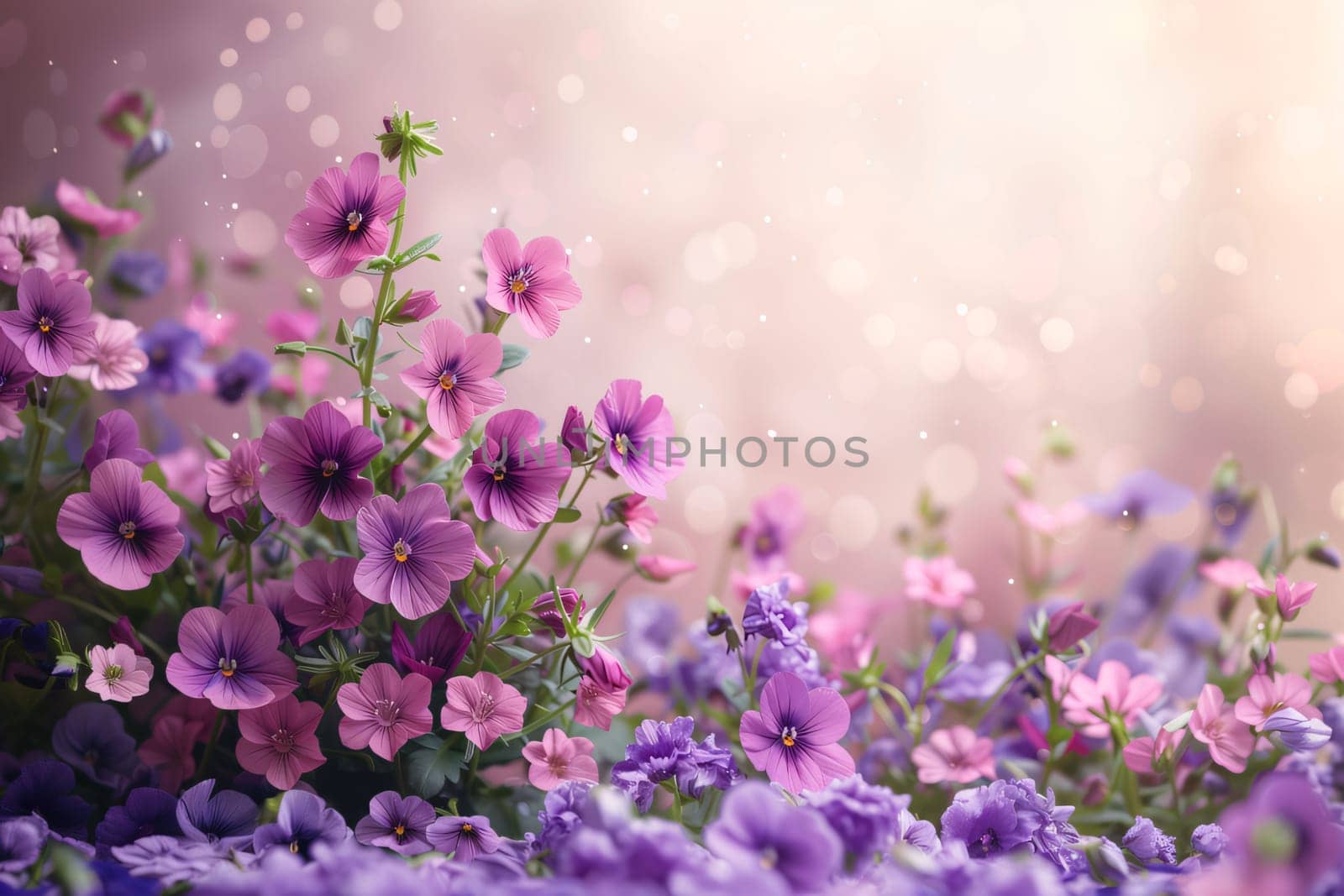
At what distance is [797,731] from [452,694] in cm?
20

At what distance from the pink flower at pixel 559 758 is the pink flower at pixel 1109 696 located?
336 mm

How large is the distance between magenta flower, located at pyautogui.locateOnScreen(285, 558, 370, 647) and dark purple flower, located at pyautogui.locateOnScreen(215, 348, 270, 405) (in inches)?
12.8

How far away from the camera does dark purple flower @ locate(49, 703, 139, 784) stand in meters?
0.54

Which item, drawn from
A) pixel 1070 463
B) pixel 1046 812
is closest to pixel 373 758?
pixel 1046 812

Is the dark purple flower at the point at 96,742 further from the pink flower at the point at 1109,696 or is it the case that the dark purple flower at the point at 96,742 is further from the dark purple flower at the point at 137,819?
the pink flower at the point at 1109,696

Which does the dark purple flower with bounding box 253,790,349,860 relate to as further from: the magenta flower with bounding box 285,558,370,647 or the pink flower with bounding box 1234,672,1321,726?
the pink flower with bounding box 1234,672,1321,726

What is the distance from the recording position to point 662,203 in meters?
0.89

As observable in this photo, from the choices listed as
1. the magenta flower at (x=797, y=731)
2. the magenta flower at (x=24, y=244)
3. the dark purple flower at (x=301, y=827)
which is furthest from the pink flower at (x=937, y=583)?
the magenta flower at (x=24, y=244)

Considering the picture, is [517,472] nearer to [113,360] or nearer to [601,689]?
[601,689]

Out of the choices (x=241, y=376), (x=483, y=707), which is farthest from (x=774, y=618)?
(x=241, y=376)

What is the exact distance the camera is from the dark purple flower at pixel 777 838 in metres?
0.35

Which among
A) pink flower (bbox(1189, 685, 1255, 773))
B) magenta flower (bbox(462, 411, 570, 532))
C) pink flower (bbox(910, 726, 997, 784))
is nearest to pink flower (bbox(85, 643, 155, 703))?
magenta flower (bbox(462, 411, 570, 532))

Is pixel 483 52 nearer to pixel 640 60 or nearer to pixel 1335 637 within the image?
pixel 640 60

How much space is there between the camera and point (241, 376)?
2.41 feet
